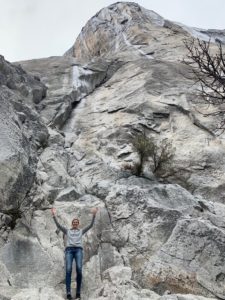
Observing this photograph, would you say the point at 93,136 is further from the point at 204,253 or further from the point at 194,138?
the point at 204,253

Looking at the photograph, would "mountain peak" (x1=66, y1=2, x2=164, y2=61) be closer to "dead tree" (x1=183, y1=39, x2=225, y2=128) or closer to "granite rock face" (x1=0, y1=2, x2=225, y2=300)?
"granite rock face" (x1=0, y1=2, x2=225, y2=300)

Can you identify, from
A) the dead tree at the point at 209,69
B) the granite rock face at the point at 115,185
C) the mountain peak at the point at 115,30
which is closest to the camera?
the dead tree at the point at 209,69

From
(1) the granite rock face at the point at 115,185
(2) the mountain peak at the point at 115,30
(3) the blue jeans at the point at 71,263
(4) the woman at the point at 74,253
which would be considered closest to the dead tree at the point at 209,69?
(1) the granite rock face at the point at 115,185

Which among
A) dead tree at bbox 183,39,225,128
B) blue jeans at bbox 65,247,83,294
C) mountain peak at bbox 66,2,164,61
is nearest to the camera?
dead tree at bbox 183,39,225,128

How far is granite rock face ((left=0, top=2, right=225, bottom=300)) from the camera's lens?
40.5 ft

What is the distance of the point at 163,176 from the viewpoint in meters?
17.7

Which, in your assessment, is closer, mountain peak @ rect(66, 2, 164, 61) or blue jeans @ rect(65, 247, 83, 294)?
blue jeans @ rect(65, 247, 83, 294)

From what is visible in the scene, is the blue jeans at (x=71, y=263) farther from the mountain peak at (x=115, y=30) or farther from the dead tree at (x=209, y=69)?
the mountain peak at (x=115, y=30)

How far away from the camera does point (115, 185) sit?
51.9 ft

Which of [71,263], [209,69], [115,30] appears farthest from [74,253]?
[115,30]

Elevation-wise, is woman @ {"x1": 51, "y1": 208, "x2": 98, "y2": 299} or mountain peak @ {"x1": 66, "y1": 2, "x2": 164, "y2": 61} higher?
mountain peak @ {"x1": 66, "y1": 2, "x2": 164, "y2": 61}

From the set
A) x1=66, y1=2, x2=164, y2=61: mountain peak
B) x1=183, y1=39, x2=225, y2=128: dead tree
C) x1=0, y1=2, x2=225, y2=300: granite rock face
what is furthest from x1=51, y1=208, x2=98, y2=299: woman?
x1=66, y1=2, x2=164, y2=61: mountain peak

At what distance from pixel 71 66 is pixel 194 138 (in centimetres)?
1350

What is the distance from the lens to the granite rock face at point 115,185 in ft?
40.5
